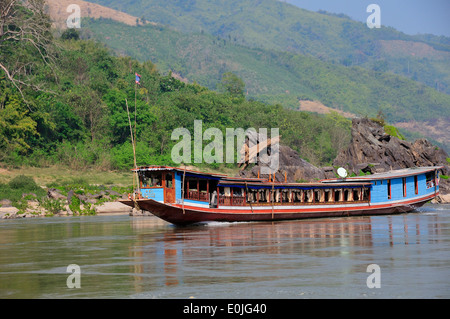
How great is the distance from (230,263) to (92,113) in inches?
2398

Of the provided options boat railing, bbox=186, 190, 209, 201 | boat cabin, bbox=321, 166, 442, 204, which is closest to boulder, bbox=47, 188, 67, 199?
boat railing, bbox=186, 190, 209, 201

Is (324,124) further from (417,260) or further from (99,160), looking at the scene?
(417,260)

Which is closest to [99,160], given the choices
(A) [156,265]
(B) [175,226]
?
(B) [175,226]

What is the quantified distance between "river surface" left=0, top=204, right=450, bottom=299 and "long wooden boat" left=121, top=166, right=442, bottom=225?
7.37 ft

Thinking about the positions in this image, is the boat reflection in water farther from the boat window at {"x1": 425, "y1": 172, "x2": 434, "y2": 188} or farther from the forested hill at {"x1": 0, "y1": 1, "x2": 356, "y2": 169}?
the forested hill at {"x1": 0, "y1": 1, "x2": 356, "y2": 169}

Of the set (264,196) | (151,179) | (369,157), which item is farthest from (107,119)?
(151,179)

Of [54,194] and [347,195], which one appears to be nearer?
[347,195]

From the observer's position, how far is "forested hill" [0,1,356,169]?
203 ft

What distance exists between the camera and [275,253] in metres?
21.1

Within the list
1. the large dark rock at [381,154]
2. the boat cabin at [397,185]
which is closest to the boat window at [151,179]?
the boat cabin at [397,185]

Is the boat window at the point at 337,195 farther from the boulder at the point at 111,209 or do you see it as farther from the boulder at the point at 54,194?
the boulder at the point at 54,194

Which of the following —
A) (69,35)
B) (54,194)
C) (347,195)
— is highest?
(69,35)

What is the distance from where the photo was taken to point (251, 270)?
56.2 ft

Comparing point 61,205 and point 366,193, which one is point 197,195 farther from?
point 61,205
